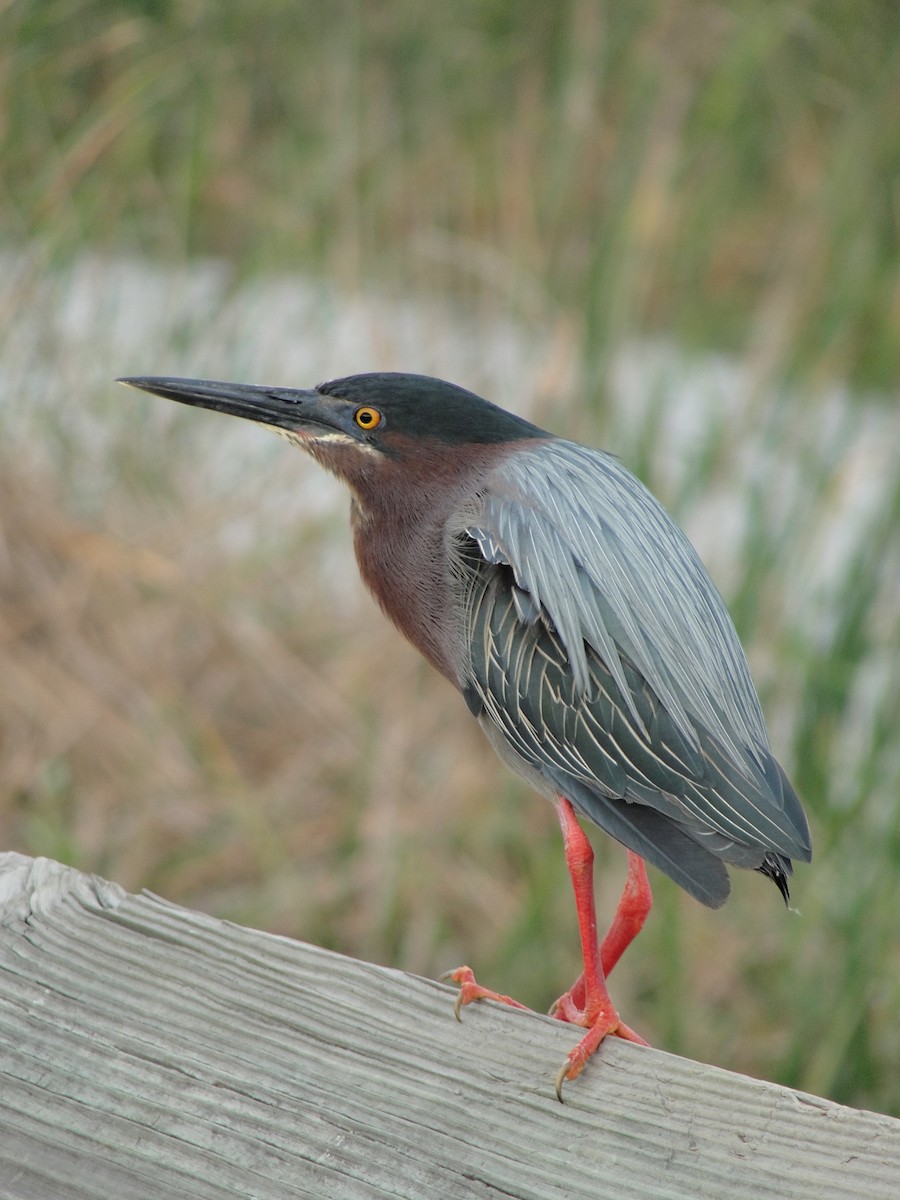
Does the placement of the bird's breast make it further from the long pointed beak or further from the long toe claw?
the long toe claw

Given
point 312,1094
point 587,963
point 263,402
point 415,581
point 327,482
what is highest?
point 263,402

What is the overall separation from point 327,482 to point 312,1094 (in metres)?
3.75

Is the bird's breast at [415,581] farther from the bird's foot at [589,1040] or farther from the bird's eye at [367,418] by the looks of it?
the bird's foot at [589,1040]

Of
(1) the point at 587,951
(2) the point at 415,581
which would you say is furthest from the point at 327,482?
(1) the point at 587,951

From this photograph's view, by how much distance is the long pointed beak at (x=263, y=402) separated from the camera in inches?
99.0

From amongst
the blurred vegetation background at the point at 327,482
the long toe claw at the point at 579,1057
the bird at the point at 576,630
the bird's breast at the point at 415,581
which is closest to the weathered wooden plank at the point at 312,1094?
the long toe claw at the point at 579,1057

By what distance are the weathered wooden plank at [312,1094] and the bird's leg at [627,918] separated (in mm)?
784

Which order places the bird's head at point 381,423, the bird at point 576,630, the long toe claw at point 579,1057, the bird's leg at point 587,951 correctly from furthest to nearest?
the bird's head at point 381,423 < the bird at point 576,630 < the bird's leg at point 587,951 < the long toe claw at point 579,1057

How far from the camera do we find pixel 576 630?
7.27 feet

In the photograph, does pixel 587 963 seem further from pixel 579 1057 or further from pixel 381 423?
pixel 381 423

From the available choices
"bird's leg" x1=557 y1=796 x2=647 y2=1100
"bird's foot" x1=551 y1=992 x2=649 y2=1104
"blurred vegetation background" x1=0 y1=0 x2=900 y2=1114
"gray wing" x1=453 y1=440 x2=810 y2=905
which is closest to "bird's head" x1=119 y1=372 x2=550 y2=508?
"gray wing" x1=453 y1=440 x2=810 y2=905

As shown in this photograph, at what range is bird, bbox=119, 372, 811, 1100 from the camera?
2.11 metres

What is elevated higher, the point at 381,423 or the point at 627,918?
the point at 381,423

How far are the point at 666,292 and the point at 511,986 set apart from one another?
2991 millimetres
